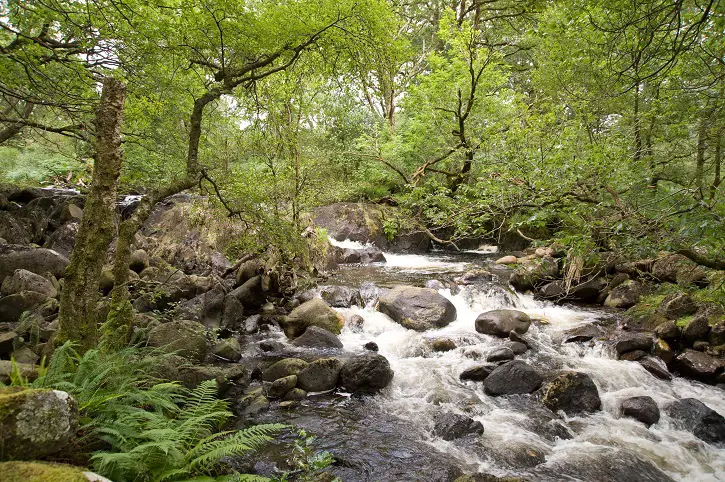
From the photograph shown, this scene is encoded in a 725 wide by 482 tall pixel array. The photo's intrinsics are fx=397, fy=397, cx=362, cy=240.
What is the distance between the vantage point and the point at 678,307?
8.69 meters

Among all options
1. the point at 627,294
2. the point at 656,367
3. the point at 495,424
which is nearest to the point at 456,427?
the point at 495,424

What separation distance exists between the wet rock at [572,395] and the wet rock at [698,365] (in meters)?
2.17

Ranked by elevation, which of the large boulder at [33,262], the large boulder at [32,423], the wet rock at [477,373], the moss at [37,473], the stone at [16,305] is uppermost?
the large boulder at [33,262]

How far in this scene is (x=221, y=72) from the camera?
6332 millimetres

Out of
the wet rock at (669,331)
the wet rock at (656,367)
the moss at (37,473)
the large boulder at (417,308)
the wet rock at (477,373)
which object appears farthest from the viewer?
the large boulder at (417,308)

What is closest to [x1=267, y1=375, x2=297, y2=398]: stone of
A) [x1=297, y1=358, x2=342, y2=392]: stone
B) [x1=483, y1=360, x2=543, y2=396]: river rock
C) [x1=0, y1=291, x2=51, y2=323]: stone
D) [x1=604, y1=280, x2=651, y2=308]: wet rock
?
[x1=297, y1=358, x2=342, y2=392]: stone

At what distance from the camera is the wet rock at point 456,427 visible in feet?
18.2

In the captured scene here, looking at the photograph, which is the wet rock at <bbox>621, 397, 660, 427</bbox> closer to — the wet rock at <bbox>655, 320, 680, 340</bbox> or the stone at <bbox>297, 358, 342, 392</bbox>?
the wet rock at <bbox>655, 320, 680, 340</bbox>

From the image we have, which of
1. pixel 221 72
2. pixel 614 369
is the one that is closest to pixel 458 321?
pixel 614 369

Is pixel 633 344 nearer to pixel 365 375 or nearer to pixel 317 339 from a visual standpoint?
pixel 365 375

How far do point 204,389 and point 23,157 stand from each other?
2321 cm

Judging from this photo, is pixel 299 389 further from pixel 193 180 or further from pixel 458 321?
pixel 458 321

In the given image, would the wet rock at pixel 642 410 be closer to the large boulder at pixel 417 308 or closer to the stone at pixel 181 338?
the large boulder at pixel 417 308

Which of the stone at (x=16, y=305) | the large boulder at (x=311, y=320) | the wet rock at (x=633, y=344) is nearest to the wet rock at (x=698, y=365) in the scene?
the wet rock at (x=633, y=344)
